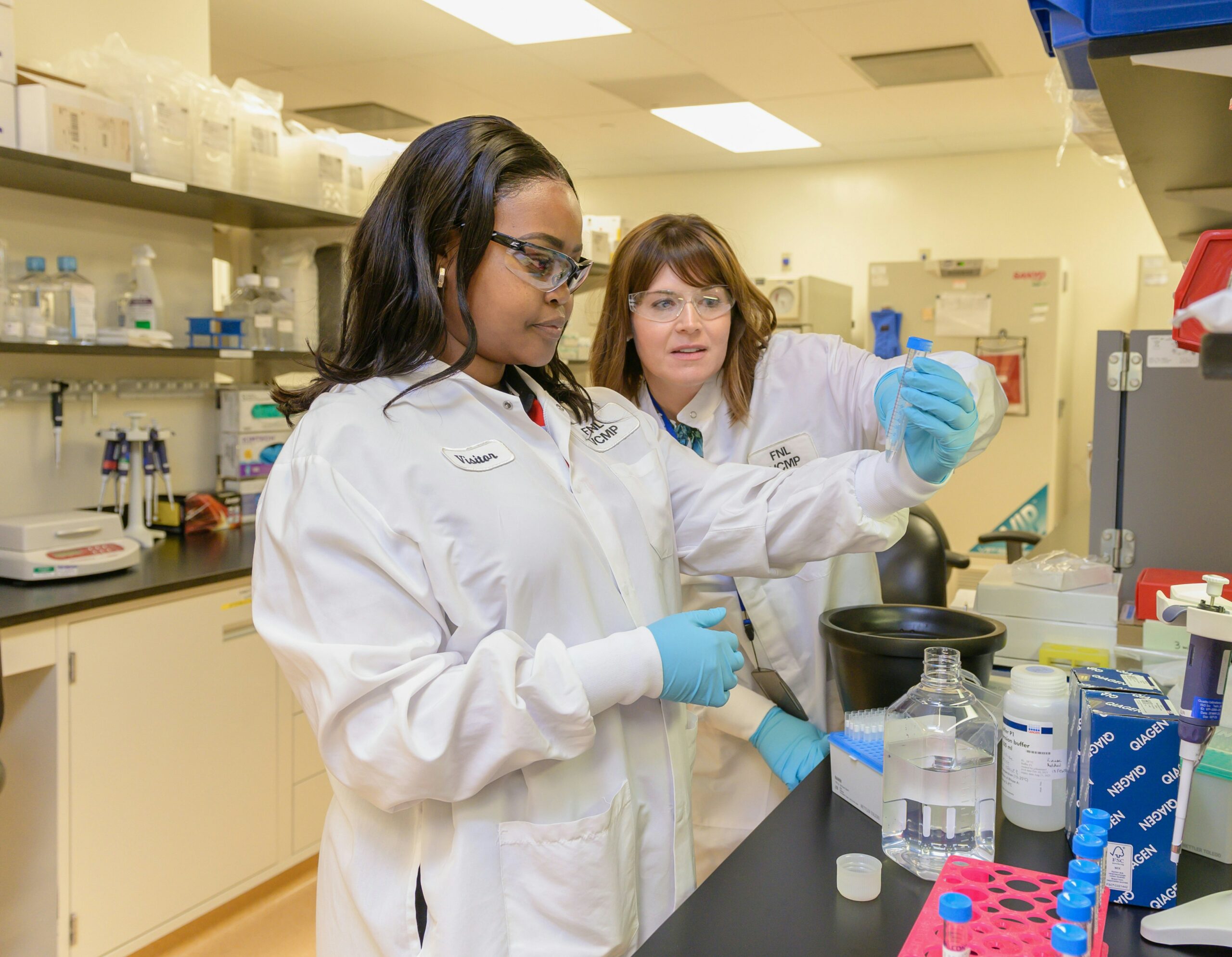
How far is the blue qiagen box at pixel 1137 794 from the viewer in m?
0.94

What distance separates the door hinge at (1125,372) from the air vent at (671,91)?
3.15m

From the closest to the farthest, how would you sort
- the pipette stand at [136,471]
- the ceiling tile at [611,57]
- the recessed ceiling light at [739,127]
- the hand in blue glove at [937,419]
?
1. the hand in blue glove at [937,419]
2. the pipette stand at [136,471]
3. the ceiling tile at [611,57]
4. the recessed ceiling light at [739,127]

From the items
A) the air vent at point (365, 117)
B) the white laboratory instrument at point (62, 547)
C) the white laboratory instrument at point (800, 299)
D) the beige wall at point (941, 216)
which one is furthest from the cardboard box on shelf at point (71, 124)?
the beige wall at point (941, 216)

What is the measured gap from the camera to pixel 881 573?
256 centimetres

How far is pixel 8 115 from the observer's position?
2350 millimetres

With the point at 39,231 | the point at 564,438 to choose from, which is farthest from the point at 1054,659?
the point at 39,231

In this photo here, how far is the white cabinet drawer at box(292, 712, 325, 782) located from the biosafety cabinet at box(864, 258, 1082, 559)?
13.1 ft

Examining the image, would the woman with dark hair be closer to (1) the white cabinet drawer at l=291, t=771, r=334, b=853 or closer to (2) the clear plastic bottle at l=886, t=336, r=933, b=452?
(2) the clear plastic bottle at l=886, t=336, r=933, b=452

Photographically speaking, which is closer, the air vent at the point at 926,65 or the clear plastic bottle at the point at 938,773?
the clear plastic bottle at the point at 938,773

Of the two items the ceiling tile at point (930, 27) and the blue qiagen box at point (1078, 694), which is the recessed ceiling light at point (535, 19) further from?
the blue qiagen box at point (1078, 694)

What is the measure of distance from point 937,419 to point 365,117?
5024mm

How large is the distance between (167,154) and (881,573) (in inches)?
87.4

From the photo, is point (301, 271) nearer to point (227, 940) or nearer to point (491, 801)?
point (227, 940)

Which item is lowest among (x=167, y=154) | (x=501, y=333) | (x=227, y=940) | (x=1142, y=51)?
(x=227, y=940)
